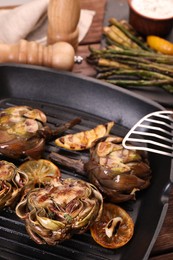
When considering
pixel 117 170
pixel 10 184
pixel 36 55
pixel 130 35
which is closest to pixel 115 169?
pixel 117 170

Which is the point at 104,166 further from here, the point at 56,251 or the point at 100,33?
the point at 100,33

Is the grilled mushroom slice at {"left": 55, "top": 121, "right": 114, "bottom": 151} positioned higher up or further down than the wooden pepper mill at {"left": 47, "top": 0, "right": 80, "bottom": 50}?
further down

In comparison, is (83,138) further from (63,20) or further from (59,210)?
(63,20)

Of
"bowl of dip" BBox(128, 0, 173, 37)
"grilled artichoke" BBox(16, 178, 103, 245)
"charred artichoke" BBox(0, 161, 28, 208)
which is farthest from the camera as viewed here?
"bowl of dip" BBox(128, 0, 173, 37)

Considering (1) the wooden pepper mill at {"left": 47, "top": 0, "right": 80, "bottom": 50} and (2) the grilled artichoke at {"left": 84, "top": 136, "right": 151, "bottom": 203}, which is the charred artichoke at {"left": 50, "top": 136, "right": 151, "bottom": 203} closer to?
(2) the grilled artichoke at {"left": 84, "top": 136, "right": 151, "bottom": 203}

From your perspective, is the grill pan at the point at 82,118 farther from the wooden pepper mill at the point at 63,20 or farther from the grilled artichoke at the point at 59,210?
the wooden pepper mill at the point at 63,20

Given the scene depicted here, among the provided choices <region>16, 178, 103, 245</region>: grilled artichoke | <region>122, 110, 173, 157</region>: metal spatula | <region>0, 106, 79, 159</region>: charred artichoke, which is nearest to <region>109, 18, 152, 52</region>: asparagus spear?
<region>122, 110, 173, 157</region>: metal spatula

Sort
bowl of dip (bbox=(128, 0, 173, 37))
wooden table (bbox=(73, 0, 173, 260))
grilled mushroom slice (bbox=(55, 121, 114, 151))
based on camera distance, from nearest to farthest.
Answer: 1. wooden table (bbox=(73, 0, 173, 260))
2. grilled mushroom slice (bbox=(55, 121, 114, 151))
3. bowl of dip (bbox=(128, 0, 173, 37))
